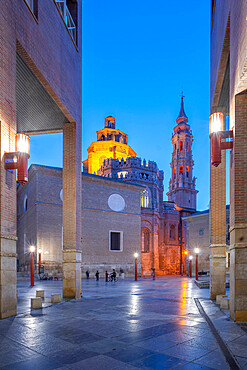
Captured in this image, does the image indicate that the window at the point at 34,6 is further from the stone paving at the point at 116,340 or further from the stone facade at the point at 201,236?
the stone facade at the point at 201,236

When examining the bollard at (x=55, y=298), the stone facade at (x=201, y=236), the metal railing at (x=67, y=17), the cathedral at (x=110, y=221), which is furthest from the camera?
the stone facade at (x=201, y=236)

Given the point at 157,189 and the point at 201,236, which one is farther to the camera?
the point at 157,189

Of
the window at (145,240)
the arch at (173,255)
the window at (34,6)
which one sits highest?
the window at (34,6)

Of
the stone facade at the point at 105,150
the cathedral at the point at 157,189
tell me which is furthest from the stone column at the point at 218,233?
the stone facade at the point at 105,150

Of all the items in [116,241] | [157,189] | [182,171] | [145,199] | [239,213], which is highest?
[182,171]

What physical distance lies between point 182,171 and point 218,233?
60401 millimetres

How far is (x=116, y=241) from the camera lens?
134 ft

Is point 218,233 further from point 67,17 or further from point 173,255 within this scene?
point 173,255

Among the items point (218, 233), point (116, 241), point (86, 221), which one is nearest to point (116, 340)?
point (218, 233)

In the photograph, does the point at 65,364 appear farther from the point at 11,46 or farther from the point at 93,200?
the point at 93,200

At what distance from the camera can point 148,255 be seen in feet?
182

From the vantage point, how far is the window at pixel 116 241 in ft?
132

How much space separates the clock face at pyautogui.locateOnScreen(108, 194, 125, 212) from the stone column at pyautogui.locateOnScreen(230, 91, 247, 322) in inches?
1240

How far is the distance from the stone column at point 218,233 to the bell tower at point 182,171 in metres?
57.2
